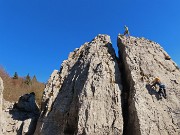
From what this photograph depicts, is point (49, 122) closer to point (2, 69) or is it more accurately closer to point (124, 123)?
point (124, 123)

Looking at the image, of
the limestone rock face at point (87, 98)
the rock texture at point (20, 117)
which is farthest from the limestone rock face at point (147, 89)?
the rock texture at point (20, 117)

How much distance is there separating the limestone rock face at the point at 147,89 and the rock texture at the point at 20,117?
39.5 ft

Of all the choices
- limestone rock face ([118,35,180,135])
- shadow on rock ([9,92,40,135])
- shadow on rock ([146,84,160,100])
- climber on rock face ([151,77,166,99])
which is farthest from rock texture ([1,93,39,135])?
climber on rock face ([151,77,166,99])

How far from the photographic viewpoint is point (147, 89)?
25.0 m

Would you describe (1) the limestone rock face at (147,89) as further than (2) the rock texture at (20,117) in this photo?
No

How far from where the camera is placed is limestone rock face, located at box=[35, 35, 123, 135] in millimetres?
22547

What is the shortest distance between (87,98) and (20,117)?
13.1 metres

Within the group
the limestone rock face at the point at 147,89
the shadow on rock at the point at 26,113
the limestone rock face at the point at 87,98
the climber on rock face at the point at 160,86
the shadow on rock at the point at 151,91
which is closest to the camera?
the limestone rock face at the point at 147,89

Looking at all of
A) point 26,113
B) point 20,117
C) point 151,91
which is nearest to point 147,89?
point 151,91

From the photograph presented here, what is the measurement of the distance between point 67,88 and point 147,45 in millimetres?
11605

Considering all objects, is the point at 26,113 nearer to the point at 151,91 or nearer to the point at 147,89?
the point at 147,89

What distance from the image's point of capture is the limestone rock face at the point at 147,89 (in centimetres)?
2222

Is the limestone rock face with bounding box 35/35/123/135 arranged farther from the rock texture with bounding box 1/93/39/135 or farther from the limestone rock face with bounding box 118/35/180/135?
the rock texture with bounding box 1/93/39/135

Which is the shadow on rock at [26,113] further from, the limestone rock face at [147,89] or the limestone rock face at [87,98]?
the limestone rock face at [147,89]
